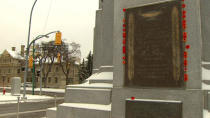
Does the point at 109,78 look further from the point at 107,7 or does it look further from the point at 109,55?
the point at 107,7

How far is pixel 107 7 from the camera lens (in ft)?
29.5

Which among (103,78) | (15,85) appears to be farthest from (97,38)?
(15,85)

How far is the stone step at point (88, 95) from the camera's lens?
7167mm

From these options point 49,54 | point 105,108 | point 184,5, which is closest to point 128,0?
point 184,5

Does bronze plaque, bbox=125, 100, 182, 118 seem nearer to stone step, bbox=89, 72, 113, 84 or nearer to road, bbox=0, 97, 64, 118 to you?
stone step, bbox=89, 72, 113, 84

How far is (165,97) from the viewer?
599 centimetres

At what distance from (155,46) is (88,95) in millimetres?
2741

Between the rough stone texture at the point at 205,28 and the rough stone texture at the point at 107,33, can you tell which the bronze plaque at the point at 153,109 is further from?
the rough stone texture at the point at 107,33

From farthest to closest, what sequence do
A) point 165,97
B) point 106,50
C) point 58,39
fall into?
point 58,39
point 106,50
point 165,97

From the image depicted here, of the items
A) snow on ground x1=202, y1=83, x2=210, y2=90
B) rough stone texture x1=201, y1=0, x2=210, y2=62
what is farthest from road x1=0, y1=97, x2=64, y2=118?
rough stone texture x1=201, y1=0, x2=210, y2=62

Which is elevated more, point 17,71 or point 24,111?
point 17,71

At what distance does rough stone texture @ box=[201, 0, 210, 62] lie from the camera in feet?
22.4

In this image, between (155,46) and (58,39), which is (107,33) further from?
(58,39)

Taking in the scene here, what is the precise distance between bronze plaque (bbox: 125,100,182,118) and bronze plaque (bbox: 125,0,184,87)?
19.6 inches
